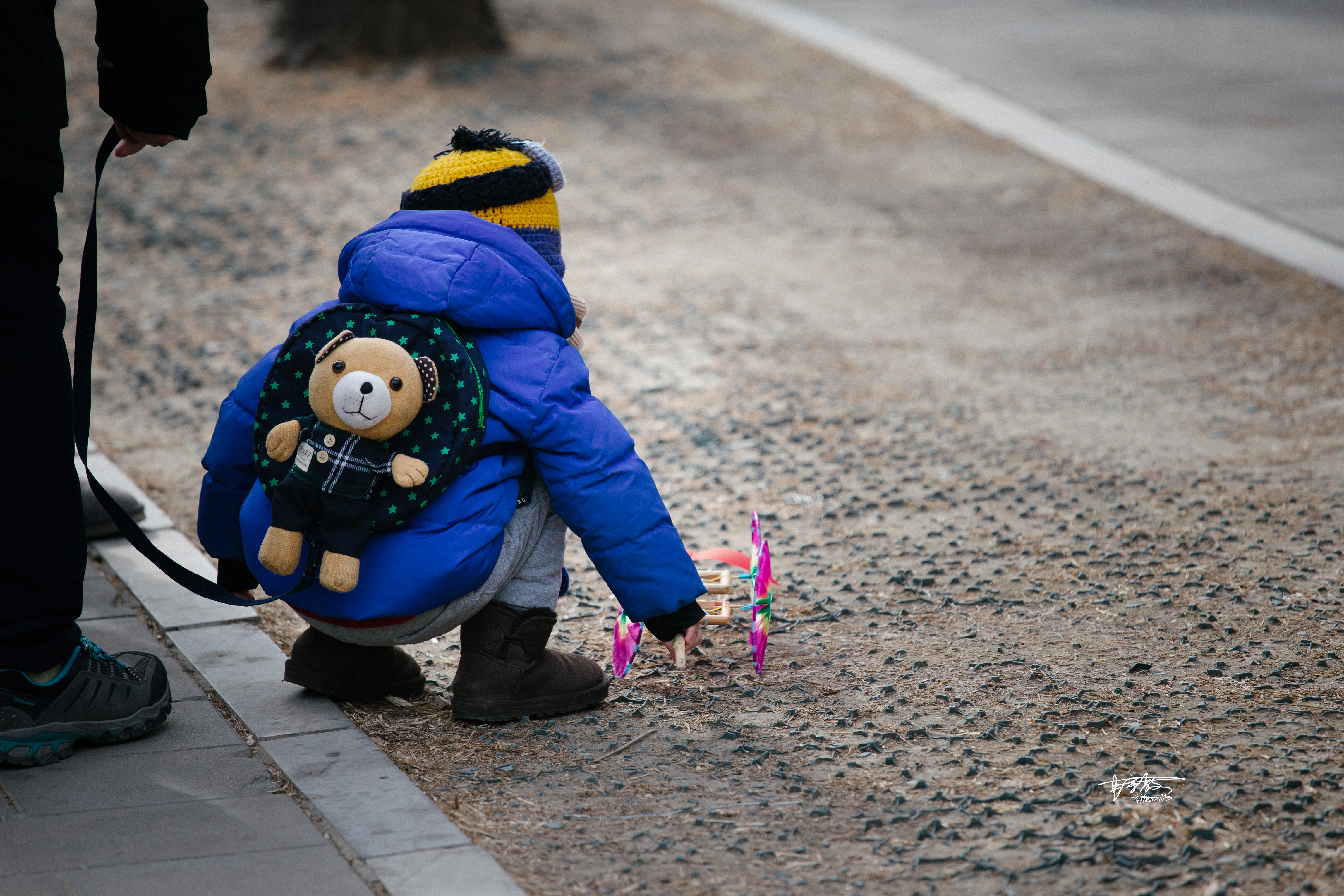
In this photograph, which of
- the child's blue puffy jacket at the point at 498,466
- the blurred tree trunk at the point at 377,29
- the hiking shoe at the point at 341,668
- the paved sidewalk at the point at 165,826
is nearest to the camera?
the paved sidewalk at the point at 165,826

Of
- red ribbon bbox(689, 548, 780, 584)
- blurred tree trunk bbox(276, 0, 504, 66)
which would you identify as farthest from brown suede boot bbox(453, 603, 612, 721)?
blurred tree trunk bbox(276, 0, 504, 66)

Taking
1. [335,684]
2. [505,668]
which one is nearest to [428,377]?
[505,668]

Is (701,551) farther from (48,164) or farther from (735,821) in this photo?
(48,164)

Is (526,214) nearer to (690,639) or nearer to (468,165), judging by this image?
(468,165)

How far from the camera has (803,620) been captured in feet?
10.6

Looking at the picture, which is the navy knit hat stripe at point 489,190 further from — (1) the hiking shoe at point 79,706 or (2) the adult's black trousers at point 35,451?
(1) the hiking shoe at point 79,706

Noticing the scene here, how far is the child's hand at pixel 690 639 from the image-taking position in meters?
2.57

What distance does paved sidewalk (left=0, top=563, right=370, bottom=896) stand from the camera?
7.16 ft

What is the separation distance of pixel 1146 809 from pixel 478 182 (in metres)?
1.66

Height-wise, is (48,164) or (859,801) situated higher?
(48,164)

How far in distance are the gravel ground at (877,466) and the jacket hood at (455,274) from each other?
2.73 feet

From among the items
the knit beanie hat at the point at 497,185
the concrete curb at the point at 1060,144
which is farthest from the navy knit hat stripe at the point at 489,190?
the concrete curb at the point at 1060,144

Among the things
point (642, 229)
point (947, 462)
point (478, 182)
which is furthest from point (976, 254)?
point (478, 182)

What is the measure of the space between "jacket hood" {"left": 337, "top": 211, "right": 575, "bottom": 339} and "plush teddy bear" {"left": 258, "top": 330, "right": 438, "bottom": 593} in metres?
0.14
